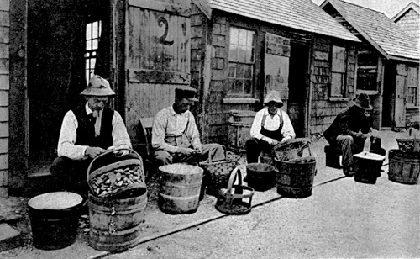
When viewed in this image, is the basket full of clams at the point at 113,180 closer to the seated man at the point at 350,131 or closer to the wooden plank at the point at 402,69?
the seated man at the point at 350,131

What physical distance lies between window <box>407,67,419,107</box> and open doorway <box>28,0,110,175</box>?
544 inches

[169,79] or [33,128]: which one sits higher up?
[169,79]

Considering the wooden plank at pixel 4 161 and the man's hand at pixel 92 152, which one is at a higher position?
the man's hand at pixel 92 152

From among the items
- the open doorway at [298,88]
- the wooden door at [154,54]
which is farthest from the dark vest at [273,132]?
the open doorway at [298,88]

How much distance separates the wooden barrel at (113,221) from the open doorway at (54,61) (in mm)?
4805

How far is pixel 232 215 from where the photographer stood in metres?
4.64

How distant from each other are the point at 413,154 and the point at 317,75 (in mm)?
5470

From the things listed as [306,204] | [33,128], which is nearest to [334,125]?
[306,204]

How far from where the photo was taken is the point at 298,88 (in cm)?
1173

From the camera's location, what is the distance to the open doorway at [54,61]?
7.97 metres

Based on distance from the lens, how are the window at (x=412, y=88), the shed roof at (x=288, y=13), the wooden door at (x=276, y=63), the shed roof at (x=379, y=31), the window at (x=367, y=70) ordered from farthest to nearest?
the window at (x=412, y=88)
the window at (x=367, y=70)
the shed roof at (x=379, y=31)
the wooden door at (x=276, y=63)
the shed roof at (x=288, y=13)

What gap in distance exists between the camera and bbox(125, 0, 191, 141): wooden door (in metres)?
6.09

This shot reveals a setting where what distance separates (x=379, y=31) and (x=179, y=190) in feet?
47.5

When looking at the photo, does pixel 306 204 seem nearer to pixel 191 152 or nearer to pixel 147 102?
pixel 191 152
